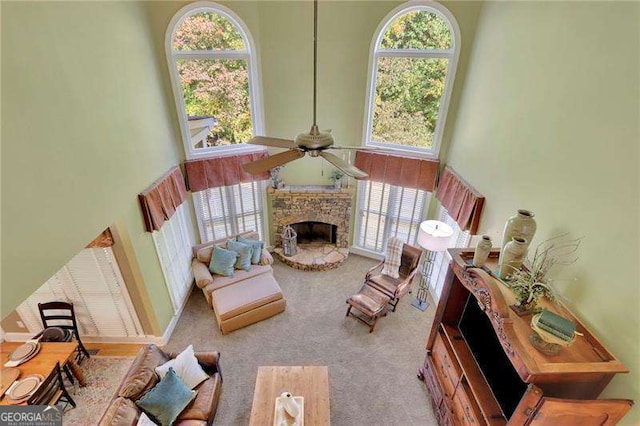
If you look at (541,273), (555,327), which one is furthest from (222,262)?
(555,327)

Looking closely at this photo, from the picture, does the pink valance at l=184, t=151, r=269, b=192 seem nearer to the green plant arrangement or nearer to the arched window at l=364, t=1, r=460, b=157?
the arched window at l=364, t=1, r=460, b=157

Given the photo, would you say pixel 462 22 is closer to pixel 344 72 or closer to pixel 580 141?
Result: pixel 344 72

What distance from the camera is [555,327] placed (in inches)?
90.9

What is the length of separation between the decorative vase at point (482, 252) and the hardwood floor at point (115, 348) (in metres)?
5.04

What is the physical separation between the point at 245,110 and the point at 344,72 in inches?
74.8

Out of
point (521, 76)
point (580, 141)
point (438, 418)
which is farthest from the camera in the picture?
point (438, 418)

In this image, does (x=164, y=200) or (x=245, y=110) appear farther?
(x=245, y=110)

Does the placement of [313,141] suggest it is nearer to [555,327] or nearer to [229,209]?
[555,327]

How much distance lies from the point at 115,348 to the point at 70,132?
3.54m

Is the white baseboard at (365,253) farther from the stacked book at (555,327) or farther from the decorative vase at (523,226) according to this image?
the stacked book at (555,327)

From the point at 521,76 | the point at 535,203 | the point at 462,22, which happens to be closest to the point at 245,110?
the point at 462,22

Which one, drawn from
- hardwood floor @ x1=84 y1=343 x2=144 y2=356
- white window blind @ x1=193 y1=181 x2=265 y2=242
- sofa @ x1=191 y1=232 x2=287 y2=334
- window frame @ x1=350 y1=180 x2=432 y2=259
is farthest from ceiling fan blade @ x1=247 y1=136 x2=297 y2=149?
hardwood floor @ x1=84 y1=343 x2=144 y2=356

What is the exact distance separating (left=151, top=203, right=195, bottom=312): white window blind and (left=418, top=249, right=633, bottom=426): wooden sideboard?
411 centimetres

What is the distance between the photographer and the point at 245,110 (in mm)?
5844
